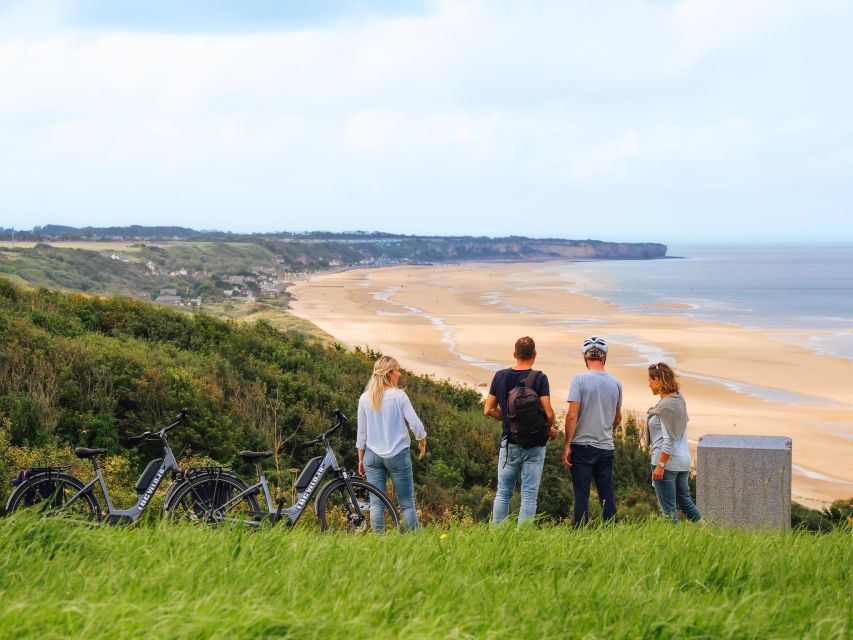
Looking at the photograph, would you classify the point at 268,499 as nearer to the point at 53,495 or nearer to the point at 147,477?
the point at 147,477

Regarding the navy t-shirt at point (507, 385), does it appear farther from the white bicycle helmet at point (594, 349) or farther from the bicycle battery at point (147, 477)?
the bicycle battery at point (147, 477)

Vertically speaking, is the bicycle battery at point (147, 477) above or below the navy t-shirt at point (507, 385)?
below

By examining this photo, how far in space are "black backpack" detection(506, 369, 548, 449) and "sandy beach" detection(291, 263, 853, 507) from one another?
11525 mm

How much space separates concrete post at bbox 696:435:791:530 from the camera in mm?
7719

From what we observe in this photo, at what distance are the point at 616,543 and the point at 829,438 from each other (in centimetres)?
1982

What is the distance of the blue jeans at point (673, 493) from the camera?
26.2 ft

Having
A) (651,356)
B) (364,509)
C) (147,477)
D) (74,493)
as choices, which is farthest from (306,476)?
(651,356)

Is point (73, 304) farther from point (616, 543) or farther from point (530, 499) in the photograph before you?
point (616, 543)

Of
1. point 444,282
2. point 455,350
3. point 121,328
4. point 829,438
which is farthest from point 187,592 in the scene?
point 444,282

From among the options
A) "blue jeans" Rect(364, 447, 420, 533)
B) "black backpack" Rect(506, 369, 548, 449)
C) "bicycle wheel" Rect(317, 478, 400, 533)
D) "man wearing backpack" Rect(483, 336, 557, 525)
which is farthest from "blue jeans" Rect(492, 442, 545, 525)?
"bicycle wheel" Rect(317, 478, 400, 533)

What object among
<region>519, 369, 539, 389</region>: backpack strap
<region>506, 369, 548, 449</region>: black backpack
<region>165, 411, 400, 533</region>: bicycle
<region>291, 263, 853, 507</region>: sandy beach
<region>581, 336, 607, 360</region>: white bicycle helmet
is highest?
<region>581, 336, 607, 360</region>: white bicycle helmet

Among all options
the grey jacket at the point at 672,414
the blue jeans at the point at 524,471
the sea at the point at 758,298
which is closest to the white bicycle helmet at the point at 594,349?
the grey jacket at the point at 672,414

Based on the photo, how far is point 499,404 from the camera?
25.3ft

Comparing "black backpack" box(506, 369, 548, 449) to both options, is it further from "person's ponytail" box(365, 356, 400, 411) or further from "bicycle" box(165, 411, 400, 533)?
"bicycle" box(165, 411, 400, 533)
